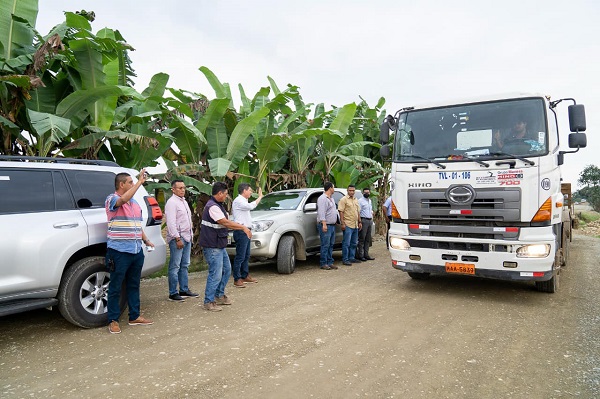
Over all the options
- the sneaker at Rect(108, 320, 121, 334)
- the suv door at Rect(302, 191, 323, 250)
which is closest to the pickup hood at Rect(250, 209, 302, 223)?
the suv door at Rect(302, 191, 323, 250)

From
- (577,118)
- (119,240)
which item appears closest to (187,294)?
(119,240)

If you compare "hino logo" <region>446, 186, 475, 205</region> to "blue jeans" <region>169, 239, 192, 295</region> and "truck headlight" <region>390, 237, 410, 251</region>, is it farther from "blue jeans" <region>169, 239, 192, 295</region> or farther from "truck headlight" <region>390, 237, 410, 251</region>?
"blue jeans" <region>169, 239, 192, 295</region>

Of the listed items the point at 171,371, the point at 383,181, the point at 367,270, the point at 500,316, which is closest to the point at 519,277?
the point at 500,316

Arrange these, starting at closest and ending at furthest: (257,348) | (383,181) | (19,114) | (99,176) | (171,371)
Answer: (171,371) < (257,348) < (99,176) < (19,114) < (383,181)

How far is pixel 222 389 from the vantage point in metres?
3.38

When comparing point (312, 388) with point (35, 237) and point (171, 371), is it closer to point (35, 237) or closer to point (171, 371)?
point (171, 371)

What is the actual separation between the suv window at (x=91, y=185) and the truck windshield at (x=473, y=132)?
4371 millimetres

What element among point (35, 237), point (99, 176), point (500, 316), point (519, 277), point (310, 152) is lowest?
point (500, 316)

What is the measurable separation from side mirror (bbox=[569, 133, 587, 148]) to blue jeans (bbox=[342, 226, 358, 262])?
4639 millimetres

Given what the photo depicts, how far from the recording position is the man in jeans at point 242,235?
688 cm

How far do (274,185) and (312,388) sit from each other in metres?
9.82

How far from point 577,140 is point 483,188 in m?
1.49

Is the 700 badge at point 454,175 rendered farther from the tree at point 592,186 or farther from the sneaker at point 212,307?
the tree at point 592,186

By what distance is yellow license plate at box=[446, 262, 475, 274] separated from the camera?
236 inches
